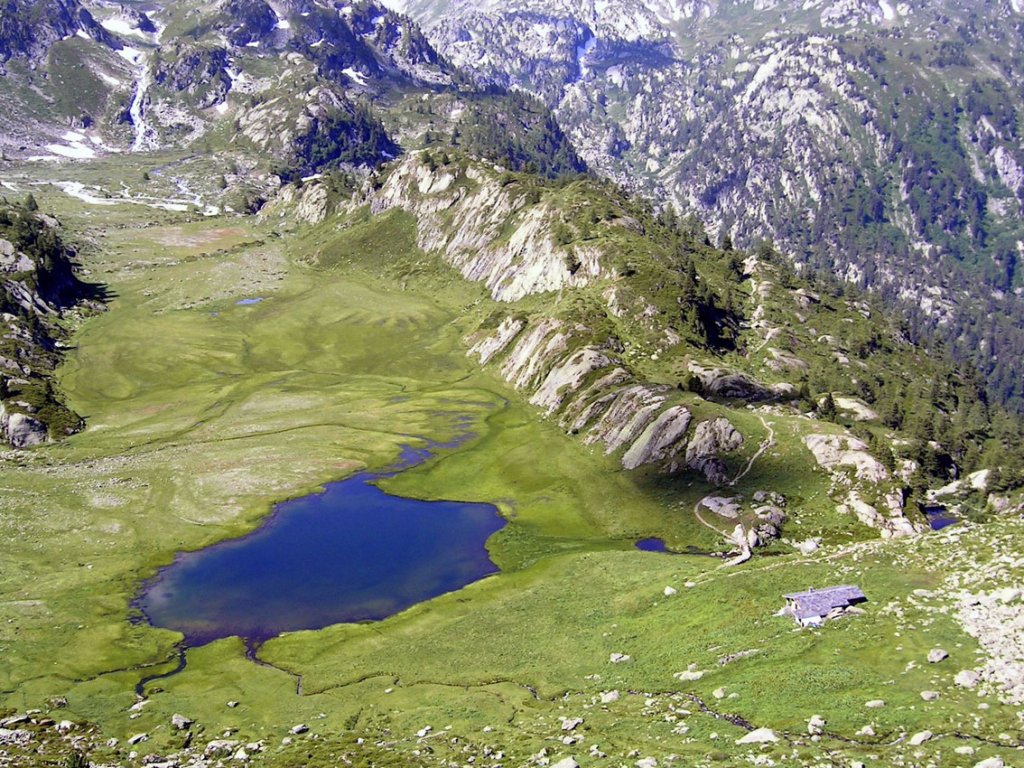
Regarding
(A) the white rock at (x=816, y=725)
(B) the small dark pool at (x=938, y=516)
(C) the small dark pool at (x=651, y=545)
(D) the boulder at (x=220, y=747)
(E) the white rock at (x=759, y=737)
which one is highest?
(A) the white rock at (x=816, y=725)

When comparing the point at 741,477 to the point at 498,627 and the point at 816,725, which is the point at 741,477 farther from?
the point at 816,725

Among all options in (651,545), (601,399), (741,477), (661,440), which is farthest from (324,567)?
(601,399)

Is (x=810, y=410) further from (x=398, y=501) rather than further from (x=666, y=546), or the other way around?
(x=398, y=501)

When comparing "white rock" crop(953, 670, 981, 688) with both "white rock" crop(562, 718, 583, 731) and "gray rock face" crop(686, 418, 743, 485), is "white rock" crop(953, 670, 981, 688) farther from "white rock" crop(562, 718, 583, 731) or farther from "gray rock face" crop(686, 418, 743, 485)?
"gray rock face" crop(686, 418, 743, 485)

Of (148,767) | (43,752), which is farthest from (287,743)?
(43,752)

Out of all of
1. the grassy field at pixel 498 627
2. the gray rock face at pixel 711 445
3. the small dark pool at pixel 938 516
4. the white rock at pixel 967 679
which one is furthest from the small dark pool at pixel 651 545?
the white rock at pixel 967 679

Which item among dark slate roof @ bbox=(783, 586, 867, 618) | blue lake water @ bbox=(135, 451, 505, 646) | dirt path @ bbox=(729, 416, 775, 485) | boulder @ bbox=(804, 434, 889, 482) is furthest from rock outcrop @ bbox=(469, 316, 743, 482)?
dark slate roof @ bbox=(783, 586, 867, 618)

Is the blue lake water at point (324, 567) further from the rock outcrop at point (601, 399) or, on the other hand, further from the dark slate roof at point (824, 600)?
the dark slate roof at point (824, 600)
